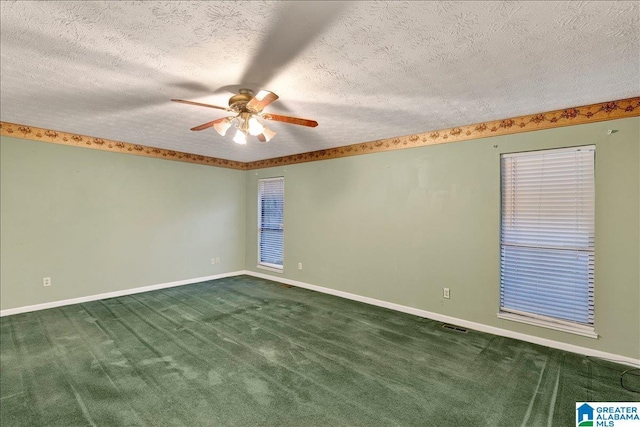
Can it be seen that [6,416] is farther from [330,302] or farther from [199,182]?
[199,182]

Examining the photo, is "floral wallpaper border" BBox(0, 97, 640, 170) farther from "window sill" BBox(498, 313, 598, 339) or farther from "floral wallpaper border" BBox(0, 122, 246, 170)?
"window sill" BBox(498, 313, 598, 339)

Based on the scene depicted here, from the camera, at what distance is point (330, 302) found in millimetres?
4430

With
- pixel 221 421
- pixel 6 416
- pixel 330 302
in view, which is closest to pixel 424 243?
pixel 330 302

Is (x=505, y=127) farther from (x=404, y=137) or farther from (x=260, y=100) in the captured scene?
(x=260, y=100)

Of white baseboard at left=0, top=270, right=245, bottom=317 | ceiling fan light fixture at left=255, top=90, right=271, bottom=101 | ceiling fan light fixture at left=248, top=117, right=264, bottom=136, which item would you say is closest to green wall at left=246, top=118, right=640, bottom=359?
white baseboard at left=0, top=270, right=245, bottom=317

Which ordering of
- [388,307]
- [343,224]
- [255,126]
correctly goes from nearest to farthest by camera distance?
[255,126] → [388,307] → [343,224]

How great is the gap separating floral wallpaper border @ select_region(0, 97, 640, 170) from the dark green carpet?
7.54 feet

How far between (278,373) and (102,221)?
380cm

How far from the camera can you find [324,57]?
2.00 m

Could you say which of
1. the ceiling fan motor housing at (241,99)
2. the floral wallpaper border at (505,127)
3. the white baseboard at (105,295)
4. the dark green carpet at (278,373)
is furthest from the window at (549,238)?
the white baseboard at (105,295)

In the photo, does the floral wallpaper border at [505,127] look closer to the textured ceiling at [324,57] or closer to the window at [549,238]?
the textured ceiling at [324,57]

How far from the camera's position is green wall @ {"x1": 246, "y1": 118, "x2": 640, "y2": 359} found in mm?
2695

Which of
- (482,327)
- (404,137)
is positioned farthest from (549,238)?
(404,137)

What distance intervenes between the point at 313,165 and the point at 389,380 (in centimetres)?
363
